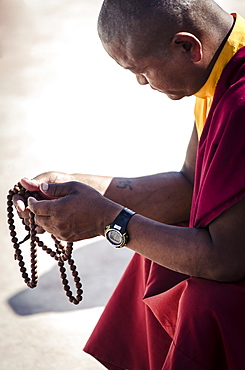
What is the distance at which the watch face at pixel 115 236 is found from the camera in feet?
6.25

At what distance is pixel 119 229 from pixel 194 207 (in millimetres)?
272

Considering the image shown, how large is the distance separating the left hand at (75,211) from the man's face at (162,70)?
1.31 ft

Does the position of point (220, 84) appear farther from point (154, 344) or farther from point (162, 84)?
point (154, 344)

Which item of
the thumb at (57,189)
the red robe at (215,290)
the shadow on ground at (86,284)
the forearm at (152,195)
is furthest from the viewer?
the shadow on ground at (86,284)

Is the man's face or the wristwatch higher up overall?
the man's face

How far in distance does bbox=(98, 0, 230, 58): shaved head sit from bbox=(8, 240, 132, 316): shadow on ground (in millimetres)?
1470

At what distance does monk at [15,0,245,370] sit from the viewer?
1.78 m

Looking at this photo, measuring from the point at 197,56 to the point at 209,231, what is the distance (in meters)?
0.53

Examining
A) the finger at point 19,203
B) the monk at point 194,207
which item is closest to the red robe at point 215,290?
the monk at point 194,207

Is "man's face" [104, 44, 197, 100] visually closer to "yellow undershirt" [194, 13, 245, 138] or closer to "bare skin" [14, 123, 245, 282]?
"yellow undershirt" [194, 13, 245, 138]

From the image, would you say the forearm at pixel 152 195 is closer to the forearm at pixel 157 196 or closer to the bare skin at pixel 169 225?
the forearm at pixel 157 196

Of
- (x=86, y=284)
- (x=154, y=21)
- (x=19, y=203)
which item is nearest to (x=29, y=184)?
(x=19, y=203)

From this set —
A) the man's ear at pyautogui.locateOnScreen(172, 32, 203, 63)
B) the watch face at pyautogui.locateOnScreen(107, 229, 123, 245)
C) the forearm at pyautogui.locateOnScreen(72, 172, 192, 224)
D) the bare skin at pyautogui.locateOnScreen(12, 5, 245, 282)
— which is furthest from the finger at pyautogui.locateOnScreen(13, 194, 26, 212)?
the man's ear at pyautogui.locateOnScreen(172, 32, 203, 63)

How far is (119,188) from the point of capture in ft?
7.98
